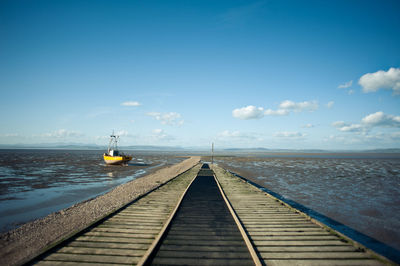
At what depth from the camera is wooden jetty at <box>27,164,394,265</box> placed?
4.77m

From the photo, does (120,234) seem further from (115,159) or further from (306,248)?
(115,159)

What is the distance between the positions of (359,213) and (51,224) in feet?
54.4

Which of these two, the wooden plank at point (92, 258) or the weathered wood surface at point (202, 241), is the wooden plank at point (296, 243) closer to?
the weathered wood surface at point (202, 241)

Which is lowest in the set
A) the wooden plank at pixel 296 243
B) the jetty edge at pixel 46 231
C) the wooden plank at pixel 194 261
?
the jetty edge at pixel 46 231

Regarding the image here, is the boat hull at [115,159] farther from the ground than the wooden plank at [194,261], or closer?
closer

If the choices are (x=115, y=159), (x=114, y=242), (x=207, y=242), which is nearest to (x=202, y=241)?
(x=207, y=242)

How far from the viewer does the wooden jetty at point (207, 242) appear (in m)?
4.77

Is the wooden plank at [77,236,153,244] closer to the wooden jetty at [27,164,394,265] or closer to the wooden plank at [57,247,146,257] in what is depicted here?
the wooden jetty at [27,164,394,265]

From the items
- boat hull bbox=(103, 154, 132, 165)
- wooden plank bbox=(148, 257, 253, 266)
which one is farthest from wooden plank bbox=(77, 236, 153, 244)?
boat hull bbox=(103, 154, 132, 165)

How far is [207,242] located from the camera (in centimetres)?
570

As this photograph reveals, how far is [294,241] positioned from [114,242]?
532cm

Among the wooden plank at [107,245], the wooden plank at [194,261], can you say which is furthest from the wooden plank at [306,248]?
the wooden plank at [107,245]

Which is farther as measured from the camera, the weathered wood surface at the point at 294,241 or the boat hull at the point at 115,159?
the boat hull at the point at 115,159

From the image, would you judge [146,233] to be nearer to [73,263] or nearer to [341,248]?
[73,263]
